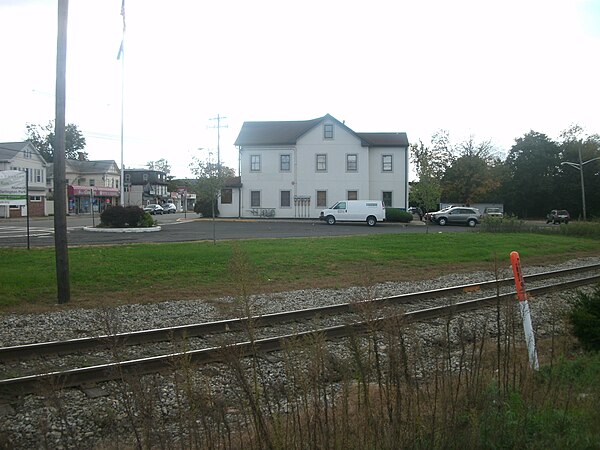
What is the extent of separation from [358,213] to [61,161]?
32.8 m

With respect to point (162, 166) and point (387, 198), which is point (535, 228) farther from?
point (162, 166)

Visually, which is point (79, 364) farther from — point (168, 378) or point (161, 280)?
point (161, 280)

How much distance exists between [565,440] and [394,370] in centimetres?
122

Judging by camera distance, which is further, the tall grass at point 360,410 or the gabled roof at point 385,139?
the gabled roof at point 385,139

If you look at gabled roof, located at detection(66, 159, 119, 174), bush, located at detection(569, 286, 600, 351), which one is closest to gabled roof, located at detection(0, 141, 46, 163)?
gabled roof, located at detection(66, 159, 119, 174)

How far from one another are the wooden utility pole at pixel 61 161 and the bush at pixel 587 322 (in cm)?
924

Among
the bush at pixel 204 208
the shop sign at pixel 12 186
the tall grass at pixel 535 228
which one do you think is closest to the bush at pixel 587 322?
the shop sign at pixel 12 186

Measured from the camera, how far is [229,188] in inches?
2035

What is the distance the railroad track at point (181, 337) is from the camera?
403 centimetres

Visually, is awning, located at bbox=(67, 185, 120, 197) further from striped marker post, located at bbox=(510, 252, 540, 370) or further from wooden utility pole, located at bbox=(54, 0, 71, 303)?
striped marker post, located at bbox=(510, 252, 540, 370)

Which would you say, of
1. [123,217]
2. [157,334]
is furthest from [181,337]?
[123,217]

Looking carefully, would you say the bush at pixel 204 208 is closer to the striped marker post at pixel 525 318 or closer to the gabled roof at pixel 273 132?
the gabled roof at pixel 273 132

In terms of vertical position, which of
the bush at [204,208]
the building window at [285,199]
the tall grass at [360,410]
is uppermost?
the building window at [285,199]

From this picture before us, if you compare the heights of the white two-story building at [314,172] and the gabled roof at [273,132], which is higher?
the gabled roof at [273,132]
